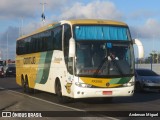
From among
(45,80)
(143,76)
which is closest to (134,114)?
(45,80)

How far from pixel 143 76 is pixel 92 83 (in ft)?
35.2

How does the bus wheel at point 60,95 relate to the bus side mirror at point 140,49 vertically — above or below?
below

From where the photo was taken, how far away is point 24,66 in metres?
27.8

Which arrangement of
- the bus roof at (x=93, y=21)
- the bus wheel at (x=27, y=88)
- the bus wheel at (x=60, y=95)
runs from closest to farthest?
the bus roof at (x=93, y=21) → the bus wheel at (x=60, y=95) → the bus wheel at (x=27, y=88)

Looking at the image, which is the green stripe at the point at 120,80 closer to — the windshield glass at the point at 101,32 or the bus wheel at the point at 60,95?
the windshield glass at the point at 101,32

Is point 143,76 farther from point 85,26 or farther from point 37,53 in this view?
point 85,26

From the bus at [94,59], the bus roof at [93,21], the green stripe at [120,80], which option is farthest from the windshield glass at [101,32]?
the green stripe at [120,80]

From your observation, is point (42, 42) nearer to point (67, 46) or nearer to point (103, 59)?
point (67, 46)

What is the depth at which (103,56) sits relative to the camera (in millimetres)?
17797

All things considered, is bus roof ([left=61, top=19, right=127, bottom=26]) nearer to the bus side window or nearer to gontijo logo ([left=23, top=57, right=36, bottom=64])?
the bus side window

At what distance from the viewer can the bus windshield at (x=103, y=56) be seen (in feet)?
57.9

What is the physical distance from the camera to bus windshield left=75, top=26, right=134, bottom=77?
17641 mm

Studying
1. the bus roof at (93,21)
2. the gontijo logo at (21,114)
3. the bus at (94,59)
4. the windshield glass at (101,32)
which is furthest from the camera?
the bus roof at (93,21)

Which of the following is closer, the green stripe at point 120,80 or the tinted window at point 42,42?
Answer: the green stripe at point 120,80
